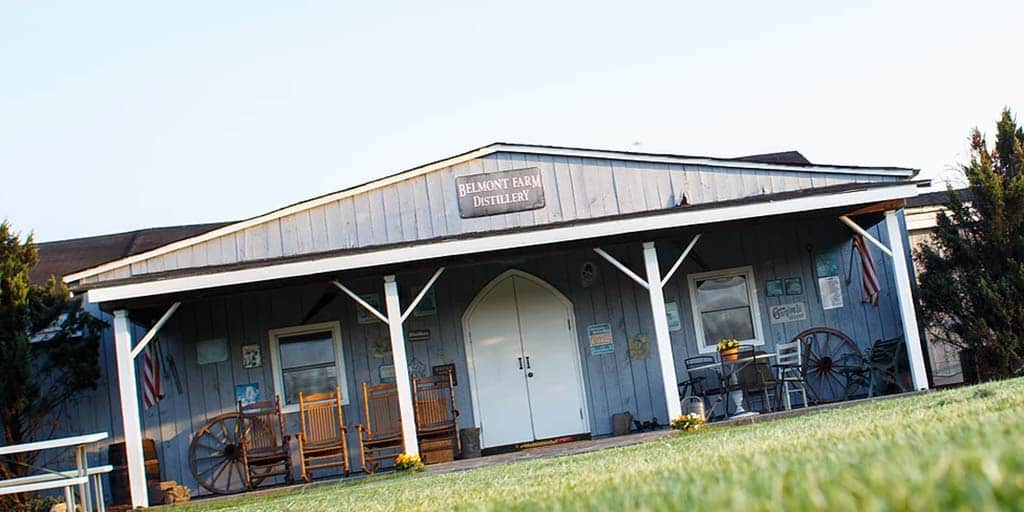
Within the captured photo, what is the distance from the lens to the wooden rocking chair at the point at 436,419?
43.2 ft

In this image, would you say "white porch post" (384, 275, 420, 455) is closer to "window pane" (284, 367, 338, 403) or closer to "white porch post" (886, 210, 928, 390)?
"window pane" (284, 367, 338, 403)

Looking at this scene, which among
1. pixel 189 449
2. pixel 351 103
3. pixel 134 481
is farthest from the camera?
pixel 351 103

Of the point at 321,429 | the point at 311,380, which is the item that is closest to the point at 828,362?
the point at 321,429

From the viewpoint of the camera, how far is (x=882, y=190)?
12.6 meters

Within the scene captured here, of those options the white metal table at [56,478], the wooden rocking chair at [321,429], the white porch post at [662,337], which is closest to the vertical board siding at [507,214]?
the white porch post at [662,337]

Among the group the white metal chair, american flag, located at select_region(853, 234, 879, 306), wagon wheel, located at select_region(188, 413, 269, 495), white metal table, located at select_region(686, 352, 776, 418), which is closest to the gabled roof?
wagon wheel, located at select_region(188, 413, 269, 495)

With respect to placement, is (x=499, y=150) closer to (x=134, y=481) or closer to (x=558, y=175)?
(x=558, y=175)

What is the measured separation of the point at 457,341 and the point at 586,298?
186 cm

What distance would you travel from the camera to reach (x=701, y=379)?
1433 cm

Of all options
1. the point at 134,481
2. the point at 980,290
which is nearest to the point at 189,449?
the point at 134,481

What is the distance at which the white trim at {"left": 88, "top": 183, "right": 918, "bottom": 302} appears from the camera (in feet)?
40.4

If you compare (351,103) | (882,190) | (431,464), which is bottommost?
(431,464)

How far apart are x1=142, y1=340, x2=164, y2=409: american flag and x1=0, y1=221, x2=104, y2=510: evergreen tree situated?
75 cm

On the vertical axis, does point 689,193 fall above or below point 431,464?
above
